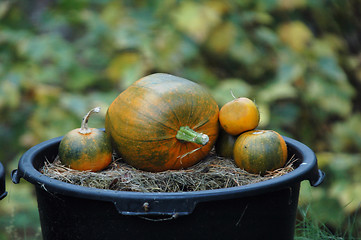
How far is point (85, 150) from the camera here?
1.71m

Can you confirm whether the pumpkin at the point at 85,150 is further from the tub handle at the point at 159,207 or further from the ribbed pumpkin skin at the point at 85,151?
the tub handle at the point at 159,207

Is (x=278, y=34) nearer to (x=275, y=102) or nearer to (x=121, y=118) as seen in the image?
(x=275, y=102)

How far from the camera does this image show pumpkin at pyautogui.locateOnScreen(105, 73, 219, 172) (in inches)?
66.3

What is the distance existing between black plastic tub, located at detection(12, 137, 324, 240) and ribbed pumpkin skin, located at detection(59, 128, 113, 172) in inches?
6.1

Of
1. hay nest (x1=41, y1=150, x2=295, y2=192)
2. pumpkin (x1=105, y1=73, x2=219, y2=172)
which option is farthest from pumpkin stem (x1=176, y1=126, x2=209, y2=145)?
hay nest (x1=41, y1=150, x2=295, y2=192)

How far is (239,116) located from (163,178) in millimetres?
404

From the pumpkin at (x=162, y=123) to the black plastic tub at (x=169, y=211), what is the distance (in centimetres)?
31

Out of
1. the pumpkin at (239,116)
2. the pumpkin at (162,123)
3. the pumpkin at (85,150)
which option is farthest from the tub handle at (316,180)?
the pumpkin at (85,150)

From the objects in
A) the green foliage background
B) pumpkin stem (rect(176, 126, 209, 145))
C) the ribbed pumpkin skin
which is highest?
pumpkin stem (rect(176, 126, 209, 145))

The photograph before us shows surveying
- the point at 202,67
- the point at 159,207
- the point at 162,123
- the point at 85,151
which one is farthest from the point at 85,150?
the point at 202,67

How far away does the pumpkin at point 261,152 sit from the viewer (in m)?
1.71

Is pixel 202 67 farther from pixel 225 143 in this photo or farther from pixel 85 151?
pixel 85 151

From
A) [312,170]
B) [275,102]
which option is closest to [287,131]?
[275,102]

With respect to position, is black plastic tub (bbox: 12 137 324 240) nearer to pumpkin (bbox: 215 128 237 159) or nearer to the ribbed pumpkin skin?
the ribbed pumpkin skin
